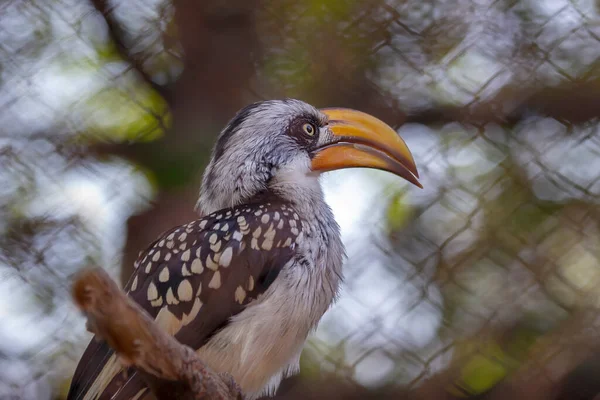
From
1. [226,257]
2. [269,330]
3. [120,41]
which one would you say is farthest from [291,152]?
[120,41]

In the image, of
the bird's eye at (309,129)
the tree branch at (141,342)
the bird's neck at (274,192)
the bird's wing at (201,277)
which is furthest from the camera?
the bird's eye at (309,129)

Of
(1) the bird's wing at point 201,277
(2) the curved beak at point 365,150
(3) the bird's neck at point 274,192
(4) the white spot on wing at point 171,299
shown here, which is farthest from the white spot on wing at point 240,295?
(2) the curved beak at point 365,150

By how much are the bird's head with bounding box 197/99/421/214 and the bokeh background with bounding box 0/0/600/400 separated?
21 cm

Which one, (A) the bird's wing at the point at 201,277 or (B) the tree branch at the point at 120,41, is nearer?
(A) the bird's wing at the point at 201,277

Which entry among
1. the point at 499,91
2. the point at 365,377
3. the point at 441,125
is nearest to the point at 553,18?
the point at 499,91

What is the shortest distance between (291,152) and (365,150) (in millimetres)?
175

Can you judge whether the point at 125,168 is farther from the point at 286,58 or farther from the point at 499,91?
the point at 499,91

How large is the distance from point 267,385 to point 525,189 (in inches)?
38.0

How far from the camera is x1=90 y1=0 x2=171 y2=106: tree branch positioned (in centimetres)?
212

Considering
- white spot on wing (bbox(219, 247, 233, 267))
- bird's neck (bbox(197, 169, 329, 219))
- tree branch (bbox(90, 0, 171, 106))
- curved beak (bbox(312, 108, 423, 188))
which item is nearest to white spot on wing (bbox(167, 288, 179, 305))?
white spot on wing (bbox(219, 247, 233, 267))

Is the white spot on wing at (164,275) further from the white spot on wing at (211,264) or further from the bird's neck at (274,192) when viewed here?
the bird's neck at (274,192)

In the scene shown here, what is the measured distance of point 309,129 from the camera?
1.86 meters

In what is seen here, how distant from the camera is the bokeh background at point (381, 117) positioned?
6.58ft

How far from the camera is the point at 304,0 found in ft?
6.97
